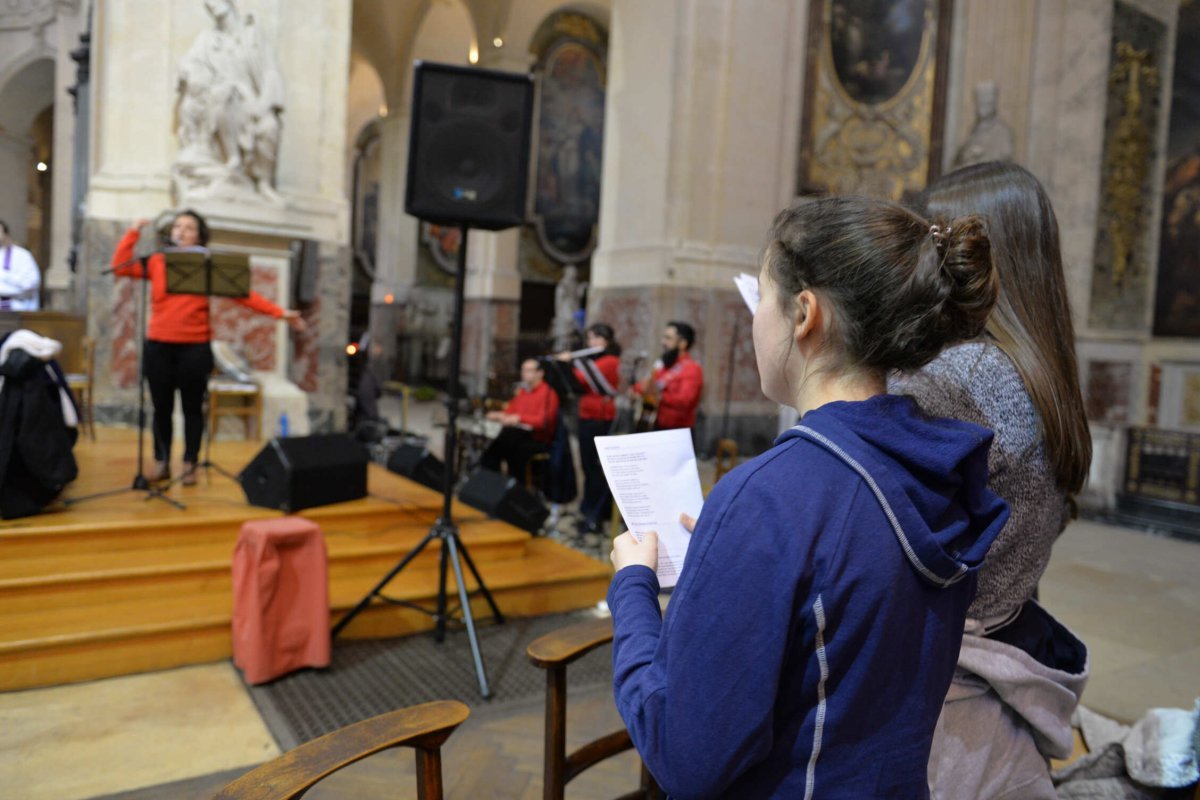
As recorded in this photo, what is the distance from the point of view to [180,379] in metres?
5.23

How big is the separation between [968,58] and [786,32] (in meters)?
2.67

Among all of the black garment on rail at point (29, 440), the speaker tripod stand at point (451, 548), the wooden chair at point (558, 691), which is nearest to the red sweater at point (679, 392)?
the speaker tripod stand at point (451, 548)

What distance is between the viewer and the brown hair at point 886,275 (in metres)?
1.10

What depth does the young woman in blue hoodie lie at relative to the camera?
997 mm

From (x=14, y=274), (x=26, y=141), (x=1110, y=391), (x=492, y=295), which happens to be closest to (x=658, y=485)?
(x=14, y=274)

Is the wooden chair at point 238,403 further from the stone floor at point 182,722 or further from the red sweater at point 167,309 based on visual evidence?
the stone floor at point 182,722

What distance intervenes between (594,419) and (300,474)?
241cm

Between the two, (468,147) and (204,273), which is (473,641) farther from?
(204,273)

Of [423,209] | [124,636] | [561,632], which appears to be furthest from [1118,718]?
[124,636]

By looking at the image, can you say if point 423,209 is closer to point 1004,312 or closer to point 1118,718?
point 1004,312

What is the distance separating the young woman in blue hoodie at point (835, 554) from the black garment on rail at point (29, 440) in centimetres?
427

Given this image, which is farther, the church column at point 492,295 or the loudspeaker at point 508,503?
the church column at point 492,295

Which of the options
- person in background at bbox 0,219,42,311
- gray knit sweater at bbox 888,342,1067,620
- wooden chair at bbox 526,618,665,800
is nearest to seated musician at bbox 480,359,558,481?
person in background at bbox 0,219,42,311

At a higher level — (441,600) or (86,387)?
(86,387)
